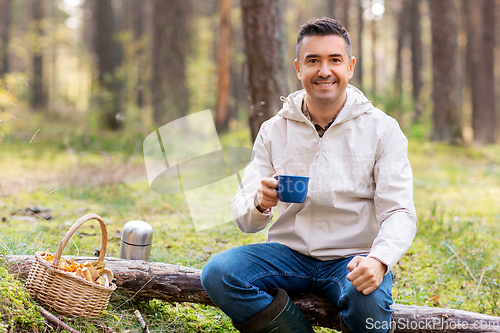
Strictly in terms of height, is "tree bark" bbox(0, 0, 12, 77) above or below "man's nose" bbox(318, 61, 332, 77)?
above

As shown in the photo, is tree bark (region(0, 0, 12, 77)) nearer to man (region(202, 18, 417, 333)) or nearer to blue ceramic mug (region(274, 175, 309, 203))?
man (region(202, 18, 417, 333))

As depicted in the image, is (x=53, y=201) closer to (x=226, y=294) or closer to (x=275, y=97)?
(x=275, y=97)

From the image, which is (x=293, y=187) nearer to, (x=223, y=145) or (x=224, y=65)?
(x=223, y=145)

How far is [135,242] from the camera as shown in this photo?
114 inches

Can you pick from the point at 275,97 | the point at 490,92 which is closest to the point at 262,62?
the point at 275,97

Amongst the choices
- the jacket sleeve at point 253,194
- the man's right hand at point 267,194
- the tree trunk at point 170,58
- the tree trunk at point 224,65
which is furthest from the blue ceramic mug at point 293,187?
the tree trunk at point 224,65

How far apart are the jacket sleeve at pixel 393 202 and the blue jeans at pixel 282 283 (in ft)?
0.69

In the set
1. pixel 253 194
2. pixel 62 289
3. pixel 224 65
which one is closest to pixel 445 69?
pixel 224 65

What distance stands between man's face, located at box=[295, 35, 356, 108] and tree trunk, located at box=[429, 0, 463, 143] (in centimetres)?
828

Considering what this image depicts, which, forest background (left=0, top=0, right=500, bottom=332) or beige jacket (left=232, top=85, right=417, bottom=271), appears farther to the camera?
forest background (left=0, top=0, right=500, bottom=332)

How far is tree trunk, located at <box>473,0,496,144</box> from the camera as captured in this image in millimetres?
12742

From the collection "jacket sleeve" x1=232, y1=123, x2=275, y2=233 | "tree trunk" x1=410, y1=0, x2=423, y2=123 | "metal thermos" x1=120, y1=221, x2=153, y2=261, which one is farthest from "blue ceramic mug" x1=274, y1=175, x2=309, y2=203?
"tree trunk" x1=410, y1=0, x2=423, y2=123

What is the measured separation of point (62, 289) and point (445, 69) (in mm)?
9609

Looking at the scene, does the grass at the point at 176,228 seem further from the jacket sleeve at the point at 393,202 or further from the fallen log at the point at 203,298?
the jacket sleeve at the point at 393,202
